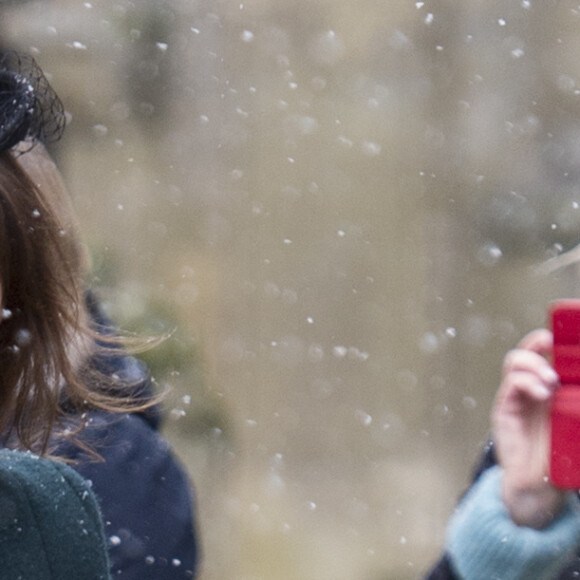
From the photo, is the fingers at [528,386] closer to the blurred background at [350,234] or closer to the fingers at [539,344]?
the fingers at [539,344]

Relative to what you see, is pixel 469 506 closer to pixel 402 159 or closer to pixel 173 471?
pixel 173 471

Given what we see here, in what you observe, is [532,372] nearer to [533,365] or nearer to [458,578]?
[533,365]

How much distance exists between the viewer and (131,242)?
4508 mm

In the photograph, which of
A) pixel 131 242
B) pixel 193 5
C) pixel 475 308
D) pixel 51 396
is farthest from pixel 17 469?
pixel 475 308

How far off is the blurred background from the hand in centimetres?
351

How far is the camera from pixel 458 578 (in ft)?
3.59

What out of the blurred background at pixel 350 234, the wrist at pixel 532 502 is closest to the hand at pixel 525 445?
the wrist at pixel 532 502

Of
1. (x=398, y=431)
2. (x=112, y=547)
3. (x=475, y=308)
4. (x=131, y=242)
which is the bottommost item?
(x=398, y=431)

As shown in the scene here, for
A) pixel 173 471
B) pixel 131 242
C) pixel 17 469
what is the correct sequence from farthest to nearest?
pixel 131 242, pixel 173 471, pixel 17 469

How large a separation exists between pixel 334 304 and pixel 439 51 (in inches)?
46.8

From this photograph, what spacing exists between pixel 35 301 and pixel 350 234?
4.03 metres

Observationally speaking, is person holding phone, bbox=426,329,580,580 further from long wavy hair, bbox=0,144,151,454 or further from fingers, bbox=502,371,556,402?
long wavy hair, bbox=0,144,151,454

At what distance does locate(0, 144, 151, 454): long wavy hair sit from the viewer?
0.95 metres

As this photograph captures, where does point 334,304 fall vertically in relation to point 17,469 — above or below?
below
